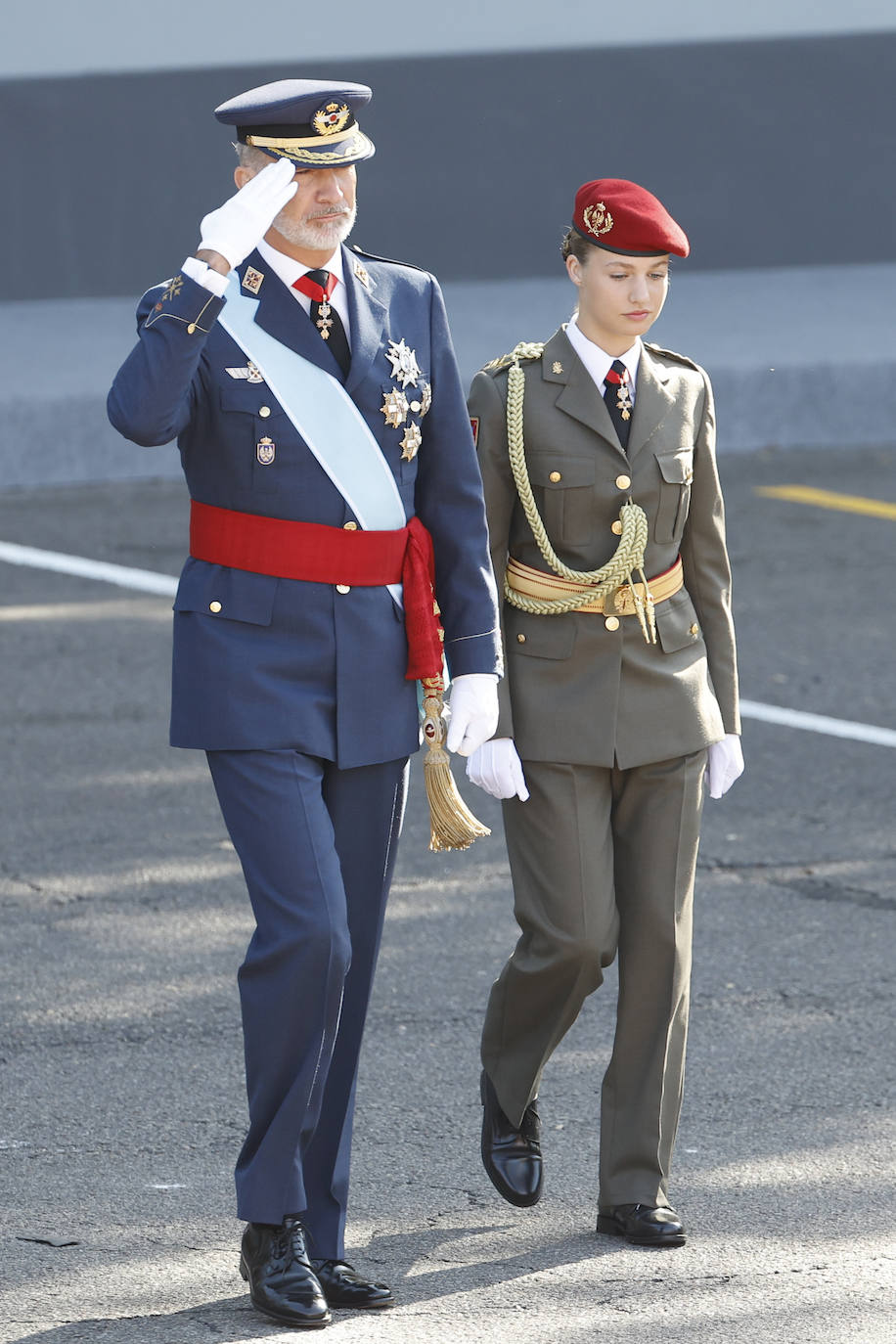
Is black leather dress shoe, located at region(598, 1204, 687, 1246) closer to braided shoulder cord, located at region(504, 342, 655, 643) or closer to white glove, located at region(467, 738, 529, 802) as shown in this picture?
white glove, located at region(467, 738, 529, 802)

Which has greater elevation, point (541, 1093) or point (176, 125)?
point (176, 125)

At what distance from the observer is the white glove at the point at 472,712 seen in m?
4.03

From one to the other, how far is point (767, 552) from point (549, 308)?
14.2ft

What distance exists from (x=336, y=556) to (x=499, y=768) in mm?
574

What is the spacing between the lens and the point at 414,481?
410 cm

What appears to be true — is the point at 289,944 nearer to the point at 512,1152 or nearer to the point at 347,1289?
the point at 347,1289

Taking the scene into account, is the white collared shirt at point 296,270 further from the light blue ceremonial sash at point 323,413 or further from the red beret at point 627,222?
the red beret at point 627,222

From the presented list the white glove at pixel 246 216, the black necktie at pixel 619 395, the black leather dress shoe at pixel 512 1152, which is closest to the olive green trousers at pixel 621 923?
the black leather dress shoe at pixel 512 1152

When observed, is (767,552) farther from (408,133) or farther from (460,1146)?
(460,1146)

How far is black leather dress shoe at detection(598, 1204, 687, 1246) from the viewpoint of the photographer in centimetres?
421

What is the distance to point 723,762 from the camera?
4477 millimetres

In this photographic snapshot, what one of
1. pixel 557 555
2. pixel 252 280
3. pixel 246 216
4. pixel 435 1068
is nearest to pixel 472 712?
pixel 557 555

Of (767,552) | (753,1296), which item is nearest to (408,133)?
(767,552)

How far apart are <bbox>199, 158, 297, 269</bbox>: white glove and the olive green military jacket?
2.67 feet
